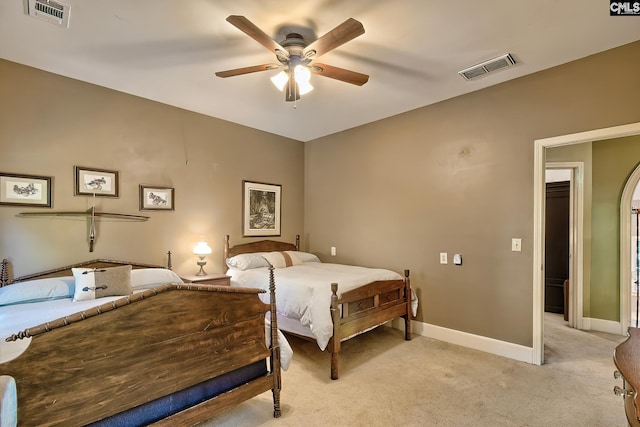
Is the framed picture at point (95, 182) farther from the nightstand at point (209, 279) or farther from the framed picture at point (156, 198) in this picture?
the nightstand at point (209, 279)

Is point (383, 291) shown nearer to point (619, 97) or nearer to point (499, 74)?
point (499, 74)

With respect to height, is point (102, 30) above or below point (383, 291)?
above

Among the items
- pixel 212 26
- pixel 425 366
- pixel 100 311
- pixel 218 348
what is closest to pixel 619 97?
pixel 425 366

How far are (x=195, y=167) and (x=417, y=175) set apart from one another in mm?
2830

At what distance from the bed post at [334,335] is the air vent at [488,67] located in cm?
237

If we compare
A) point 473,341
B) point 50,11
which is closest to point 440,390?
point 473,341

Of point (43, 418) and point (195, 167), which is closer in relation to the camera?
point (43, 418)

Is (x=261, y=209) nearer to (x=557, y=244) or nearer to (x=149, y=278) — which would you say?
(x=149, y=278)

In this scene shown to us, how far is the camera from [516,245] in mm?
3146

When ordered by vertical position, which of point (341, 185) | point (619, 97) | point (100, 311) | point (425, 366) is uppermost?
point (619, 97)

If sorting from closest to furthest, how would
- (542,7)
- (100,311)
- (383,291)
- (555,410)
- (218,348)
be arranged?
(100,311)
(218,348)
(542,7)
(555,410)
(383,291)

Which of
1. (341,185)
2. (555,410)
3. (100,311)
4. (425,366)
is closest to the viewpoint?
(100,311)

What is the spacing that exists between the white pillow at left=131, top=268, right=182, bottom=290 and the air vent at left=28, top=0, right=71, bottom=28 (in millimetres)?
2160

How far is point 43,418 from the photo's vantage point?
129 centimetres
